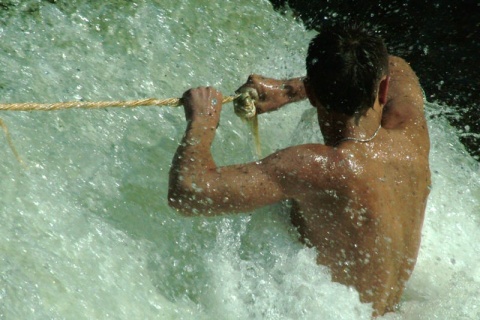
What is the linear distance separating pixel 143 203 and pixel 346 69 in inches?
49.7

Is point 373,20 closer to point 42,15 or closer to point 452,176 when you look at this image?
point 452,176

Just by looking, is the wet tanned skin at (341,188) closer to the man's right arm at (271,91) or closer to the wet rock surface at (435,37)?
the man's right arm at (271,91)

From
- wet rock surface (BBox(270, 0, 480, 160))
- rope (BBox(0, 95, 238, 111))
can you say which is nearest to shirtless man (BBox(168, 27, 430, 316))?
rope (BBox(0, 95, 238, 111))

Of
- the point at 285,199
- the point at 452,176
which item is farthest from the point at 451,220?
the point at 285,199

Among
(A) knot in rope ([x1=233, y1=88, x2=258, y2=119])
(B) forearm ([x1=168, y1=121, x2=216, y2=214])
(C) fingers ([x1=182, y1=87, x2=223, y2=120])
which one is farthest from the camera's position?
(A) knot in rope ([x1=233, y1=88, x2=258, y2=119])

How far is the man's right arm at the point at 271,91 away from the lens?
2.88 metres

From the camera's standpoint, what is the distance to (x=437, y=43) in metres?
5.09

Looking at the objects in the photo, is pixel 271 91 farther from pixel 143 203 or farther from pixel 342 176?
pixel 143 203

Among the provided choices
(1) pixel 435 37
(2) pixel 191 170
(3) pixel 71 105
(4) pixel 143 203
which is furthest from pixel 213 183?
(1) pixel 435 37

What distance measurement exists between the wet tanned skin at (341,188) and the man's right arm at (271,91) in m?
0.30

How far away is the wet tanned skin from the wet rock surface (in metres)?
2.32

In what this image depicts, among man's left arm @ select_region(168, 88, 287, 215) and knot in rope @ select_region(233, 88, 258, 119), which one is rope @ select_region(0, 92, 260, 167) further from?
man's left arm @ select_region(168, 88, 287, 215)

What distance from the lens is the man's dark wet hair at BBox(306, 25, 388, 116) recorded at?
2.33 meters

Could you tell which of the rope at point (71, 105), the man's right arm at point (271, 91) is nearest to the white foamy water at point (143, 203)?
the man's right arm at point (271, 91)
